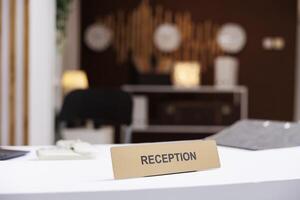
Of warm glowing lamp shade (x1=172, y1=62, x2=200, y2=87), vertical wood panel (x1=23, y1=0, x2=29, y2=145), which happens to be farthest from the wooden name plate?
warm glowing lamp shade (x1=172, y1=62, x2=200, y2=87)

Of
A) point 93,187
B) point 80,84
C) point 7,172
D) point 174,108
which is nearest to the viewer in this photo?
point 93,187

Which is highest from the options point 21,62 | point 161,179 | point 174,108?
point 21,62

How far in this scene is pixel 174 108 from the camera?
18.0 feet

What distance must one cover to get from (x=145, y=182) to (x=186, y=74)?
4.97m

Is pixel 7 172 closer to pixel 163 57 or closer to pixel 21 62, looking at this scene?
pixel 21 62

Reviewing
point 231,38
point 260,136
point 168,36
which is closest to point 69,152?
point 260,136

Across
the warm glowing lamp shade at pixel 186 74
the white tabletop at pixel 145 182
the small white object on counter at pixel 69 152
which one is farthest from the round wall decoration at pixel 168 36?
the white tabletop at pixel 145 182

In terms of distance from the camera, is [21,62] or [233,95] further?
[233,95]

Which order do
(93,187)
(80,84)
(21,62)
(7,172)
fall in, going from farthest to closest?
(80,84) → (21,62) → (7,172) → (93,187)

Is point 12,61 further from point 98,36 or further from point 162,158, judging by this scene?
point 98,36

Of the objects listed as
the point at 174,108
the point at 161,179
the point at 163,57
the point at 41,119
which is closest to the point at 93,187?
the point at 161,179

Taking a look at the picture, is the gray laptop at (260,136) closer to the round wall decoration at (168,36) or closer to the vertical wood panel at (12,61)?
the vertical wood panel at (12,61)

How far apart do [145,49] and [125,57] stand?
0.95 ft

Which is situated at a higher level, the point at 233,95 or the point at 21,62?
the point at 21,62
